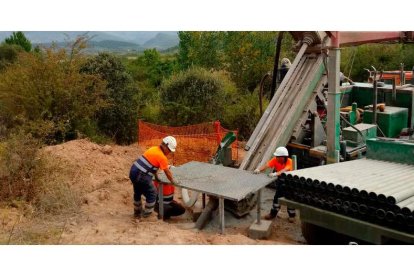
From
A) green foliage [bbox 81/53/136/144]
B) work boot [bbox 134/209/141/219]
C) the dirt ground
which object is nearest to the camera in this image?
the dirt ground


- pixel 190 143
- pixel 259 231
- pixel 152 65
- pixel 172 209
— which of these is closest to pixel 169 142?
pixel 172 209

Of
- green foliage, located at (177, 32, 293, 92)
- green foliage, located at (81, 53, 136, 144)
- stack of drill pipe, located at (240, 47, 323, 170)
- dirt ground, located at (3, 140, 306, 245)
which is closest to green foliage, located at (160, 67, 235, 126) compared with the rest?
green foliage, located at (81, 53, 136, 144)

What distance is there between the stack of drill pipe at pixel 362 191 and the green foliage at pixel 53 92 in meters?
7.52

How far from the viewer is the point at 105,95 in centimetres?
1418

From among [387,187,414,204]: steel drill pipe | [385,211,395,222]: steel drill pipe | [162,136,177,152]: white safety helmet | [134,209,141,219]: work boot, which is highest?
[162,136,177,152]: white safety helmet

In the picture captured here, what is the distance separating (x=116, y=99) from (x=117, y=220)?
774cm

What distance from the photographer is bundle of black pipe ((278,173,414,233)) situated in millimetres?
5266

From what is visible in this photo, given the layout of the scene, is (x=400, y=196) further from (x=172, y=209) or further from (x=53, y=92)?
(x=53, y=92)

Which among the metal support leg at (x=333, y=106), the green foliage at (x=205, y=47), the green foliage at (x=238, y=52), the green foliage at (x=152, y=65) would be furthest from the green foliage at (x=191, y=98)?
the green foliage at (x=152, y=65)

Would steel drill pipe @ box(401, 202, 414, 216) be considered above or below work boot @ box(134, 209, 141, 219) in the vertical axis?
above

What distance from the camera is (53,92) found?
486 inches

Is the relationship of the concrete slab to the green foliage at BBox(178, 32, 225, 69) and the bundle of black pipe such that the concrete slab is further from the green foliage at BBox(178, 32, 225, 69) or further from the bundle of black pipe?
the green foliage at BBox(178, 32, 225, 69)

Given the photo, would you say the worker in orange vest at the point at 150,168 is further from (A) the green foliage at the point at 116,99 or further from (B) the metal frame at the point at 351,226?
(A) the green foliage at the point at 116,99

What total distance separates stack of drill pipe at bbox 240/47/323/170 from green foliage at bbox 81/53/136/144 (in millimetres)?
6145
